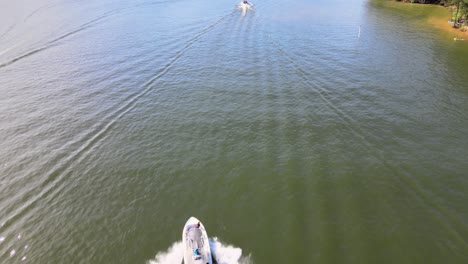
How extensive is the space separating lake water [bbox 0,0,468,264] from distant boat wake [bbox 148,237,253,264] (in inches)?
4.1

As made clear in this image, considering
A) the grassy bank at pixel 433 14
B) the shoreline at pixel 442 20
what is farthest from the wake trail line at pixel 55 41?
the grassy bank at pixel 433 14

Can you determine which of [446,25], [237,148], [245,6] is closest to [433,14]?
[446,25]

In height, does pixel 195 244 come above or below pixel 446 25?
below

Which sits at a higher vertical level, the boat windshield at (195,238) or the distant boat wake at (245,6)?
the distant boat wake at (245,6)

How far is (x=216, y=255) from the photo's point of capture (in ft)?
63.0

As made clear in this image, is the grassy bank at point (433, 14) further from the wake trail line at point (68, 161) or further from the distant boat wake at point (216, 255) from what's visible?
the distant boat wake at point (216, 255)

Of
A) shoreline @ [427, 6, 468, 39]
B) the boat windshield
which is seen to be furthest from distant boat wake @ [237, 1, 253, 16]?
the boat windshield

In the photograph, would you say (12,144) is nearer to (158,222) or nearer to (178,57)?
(158,222)

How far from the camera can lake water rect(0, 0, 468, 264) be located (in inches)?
794

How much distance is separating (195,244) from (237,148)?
11.8 m

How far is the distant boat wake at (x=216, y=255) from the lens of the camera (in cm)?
1889

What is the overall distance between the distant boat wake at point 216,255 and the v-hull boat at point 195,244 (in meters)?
0.84

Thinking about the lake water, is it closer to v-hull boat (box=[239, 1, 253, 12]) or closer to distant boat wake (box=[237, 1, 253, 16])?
distant boat wake (box=[237, 1, 253, 16])

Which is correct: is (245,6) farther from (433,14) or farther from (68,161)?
(68,161)
